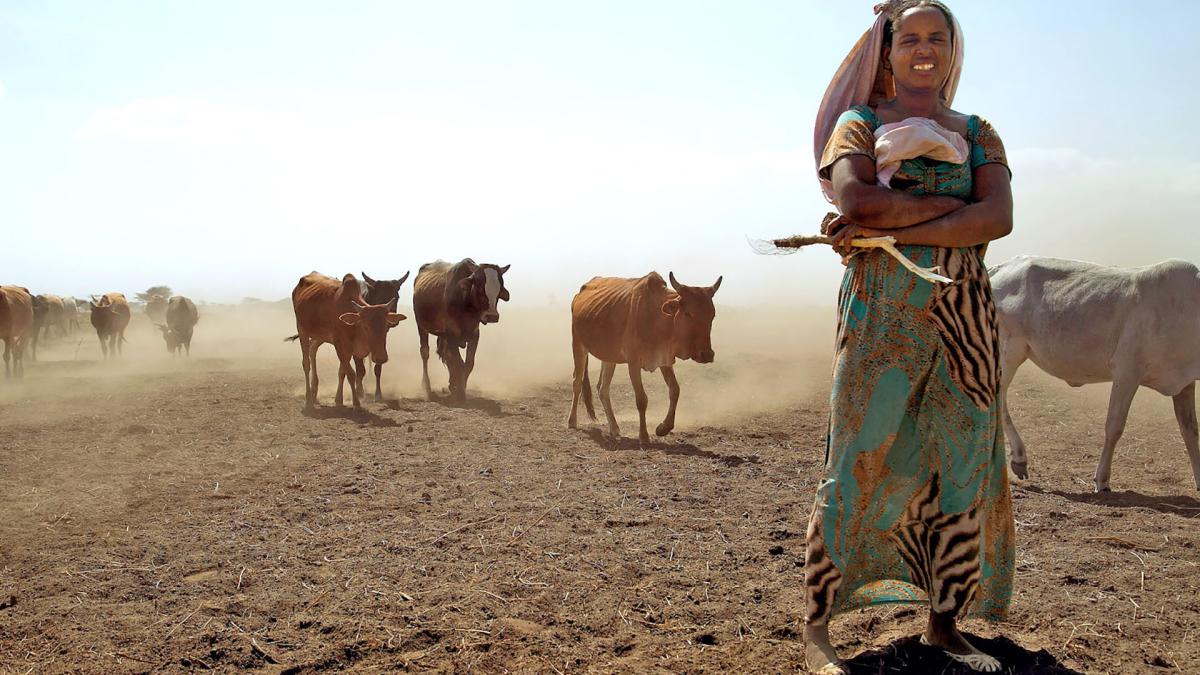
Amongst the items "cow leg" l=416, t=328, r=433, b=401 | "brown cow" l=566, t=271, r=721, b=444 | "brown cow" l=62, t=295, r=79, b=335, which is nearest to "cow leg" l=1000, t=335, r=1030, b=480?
"brown cow" l=566, t=271, r=721, b=444

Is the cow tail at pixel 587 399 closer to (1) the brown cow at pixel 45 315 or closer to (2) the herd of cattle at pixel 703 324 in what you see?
(2) the herd of cattle at pixel 703 324

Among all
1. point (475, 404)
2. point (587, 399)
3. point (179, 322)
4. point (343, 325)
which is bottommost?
point (475, 404)

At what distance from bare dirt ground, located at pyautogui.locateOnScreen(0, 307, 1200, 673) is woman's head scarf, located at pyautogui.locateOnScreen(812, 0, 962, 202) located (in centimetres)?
208

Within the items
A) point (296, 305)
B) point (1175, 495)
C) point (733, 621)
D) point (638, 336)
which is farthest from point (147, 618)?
point (296, 305)

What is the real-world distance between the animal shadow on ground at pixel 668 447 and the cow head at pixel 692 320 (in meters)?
0.99

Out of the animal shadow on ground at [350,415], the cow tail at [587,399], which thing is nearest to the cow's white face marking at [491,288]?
the animal shadow on ground at [350,415]

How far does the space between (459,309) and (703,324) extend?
6337mm

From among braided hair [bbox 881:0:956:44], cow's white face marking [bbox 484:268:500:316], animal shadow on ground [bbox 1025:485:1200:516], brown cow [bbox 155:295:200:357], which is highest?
braided hair [bbox 881:0:956:44]

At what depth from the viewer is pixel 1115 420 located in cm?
757

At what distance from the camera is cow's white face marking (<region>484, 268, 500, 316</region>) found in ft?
50.0

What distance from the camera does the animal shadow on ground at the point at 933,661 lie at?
334cm

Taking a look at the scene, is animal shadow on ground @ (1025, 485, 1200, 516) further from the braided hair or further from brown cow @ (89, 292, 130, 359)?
brown cow @ (89, 292, 130, 359)

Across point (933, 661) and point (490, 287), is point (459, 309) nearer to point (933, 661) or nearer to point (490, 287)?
point (490, 287)

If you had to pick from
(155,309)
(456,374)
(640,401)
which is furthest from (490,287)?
(155,309)
